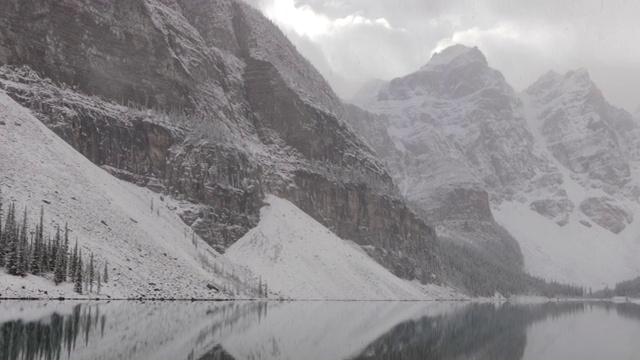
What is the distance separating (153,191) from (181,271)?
49.9m

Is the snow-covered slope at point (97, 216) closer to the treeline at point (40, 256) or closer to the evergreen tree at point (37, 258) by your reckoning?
the evergreen tree at point (37, 258)

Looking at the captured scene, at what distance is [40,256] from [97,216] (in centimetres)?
3080

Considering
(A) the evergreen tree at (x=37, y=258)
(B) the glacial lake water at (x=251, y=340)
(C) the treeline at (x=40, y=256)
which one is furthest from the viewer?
(A) the evergreen tree at (x=37, y=258)

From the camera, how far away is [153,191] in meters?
178

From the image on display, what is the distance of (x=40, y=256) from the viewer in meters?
99.3

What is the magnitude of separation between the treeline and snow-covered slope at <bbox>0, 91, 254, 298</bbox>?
1937 mm

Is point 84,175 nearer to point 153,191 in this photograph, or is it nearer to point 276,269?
point 153,191

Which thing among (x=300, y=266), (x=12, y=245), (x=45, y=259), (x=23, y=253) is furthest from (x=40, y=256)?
(x=300, y=266)

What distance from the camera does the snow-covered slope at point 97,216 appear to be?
11656cm

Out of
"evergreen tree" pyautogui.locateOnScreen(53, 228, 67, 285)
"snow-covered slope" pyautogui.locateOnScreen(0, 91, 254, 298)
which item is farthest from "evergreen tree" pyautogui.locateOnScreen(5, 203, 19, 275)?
"evergreen tree" pyautogui.locateOnScreen(53, 228, 67, 285)

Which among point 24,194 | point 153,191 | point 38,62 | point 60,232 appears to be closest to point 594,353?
point 60,232

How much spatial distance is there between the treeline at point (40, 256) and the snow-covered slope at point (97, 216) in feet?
6.36

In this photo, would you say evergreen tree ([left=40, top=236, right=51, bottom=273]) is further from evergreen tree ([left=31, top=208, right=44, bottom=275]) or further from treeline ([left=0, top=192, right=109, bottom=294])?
evergreen tree ([left=31, top=208, right=44, bottom=275])

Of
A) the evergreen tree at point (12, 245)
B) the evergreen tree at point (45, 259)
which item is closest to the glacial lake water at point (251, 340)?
the evergreen tree at point (12, 245)
